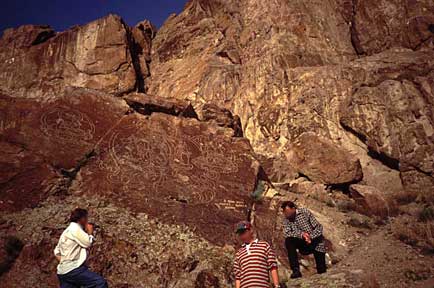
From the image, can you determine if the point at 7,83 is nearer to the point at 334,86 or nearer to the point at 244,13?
the point at 244,13

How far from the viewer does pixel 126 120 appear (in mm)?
9602

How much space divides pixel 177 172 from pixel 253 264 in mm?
5446

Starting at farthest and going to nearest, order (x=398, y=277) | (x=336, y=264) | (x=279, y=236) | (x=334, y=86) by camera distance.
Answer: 1. (x=334, y=86)
2. (x=279, y=236)
3. (x=336, y=264)
4. (x=398, y=277)

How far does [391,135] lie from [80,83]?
17.7 meters

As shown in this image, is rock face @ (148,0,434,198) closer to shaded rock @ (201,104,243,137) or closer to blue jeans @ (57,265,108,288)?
shaded rock @ (201,104,243,137)

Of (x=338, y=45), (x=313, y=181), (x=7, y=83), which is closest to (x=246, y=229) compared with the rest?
(x=313, y=181)

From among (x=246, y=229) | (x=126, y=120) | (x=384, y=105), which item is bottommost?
(x=246, y=229)

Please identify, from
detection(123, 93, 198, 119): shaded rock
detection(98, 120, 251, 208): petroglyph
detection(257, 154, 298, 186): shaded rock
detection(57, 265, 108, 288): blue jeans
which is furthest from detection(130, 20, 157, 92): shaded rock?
detection(57, 265, 108, 288): blue jeans

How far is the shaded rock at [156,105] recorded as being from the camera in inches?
400

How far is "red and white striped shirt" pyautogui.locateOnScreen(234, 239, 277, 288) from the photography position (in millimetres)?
3760

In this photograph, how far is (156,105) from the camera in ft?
34.2

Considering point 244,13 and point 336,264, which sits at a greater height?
point 244,13

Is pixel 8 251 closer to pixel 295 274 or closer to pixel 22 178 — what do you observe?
pixel 22 178

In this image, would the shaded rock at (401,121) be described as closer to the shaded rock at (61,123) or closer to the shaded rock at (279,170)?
the shaded rock at (279,170)
